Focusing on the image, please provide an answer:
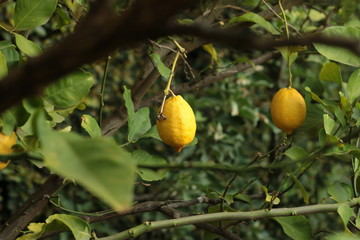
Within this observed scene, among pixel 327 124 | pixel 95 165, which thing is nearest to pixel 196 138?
pixel 327 124

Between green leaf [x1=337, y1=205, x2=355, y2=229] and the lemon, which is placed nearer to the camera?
the lemon

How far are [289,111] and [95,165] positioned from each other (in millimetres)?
629

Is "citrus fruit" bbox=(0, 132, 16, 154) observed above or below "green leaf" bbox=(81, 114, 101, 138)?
above

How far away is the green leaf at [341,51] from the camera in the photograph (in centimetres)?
85

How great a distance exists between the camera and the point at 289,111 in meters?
0.88

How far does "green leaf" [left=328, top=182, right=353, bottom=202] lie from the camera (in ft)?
2.85

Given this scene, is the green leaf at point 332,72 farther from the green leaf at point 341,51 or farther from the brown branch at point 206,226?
the brown branch at point 206,226

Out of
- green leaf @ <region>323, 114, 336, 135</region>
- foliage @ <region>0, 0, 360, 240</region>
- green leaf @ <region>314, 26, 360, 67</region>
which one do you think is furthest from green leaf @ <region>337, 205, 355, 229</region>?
green leaf @ <region>314, 26, 360, 67</region>

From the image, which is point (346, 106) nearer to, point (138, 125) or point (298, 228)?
point (298, 228)

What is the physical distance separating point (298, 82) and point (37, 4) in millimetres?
1517

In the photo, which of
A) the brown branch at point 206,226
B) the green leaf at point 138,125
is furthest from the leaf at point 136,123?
the brown branch at point 206,226

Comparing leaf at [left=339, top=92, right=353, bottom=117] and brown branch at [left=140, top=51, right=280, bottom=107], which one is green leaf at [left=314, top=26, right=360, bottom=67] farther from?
brown branch at [left=140, top=51, right=280, bottom=107]

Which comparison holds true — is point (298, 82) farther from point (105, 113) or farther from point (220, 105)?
point (105, 113)

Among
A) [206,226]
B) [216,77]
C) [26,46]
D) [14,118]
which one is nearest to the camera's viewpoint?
[14,118]
